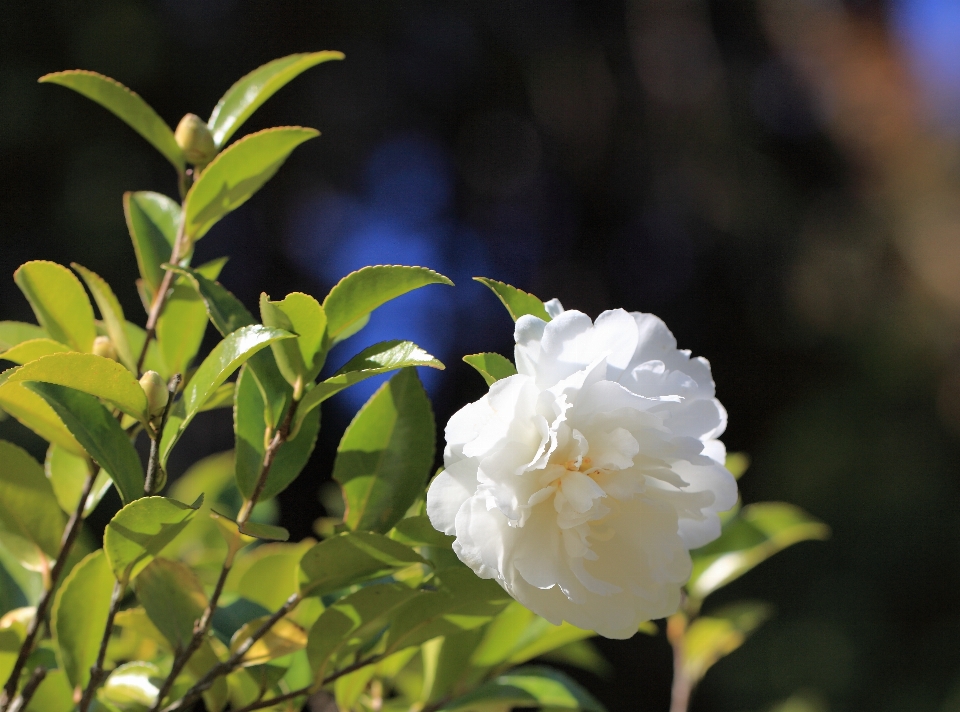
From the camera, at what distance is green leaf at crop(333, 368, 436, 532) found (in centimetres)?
51

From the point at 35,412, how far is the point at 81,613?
13cm

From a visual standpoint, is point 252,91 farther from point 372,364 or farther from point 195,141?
point 372,364

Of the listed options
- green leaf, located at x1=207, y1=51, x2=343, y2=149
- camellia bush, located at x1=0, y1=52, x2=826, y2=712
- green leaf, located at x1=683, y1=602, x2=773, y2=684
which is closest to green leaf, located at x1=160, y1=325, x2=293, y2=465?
camellia bush, located at x1=0, y1=52, x2=826, y2=712

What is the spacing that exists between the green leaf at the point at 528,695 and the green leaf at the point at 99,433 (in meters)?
0.30

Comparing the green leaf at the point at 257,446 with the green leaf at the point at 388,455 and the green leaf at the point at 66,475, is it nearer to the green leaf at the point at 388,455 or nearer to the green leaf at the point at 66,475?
the green leaf at the point at 388,455

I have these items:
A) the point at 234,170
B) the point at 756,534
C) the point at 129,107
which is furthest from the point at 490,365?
the point at 756,534

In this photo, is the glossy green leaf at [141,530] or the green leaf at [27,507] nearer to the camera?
the glossy green leaf at [141,530]

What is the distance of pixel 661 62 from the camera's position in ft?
13.5

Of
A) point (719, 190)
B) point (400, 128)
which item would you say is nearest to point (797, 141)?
point (719, 190)

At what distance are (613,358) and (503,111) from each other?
435cm

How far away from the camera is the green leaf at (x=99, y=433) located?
44 cm

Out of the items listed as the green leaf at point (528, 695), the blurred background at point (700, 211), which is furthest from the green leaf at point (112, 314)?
the blurred background at point (700, 211)

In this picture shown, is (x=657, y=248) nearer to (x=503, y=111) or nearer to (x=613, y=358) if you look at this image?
(x=503, y=111)

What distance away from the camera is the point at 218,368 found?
1.44 ft
